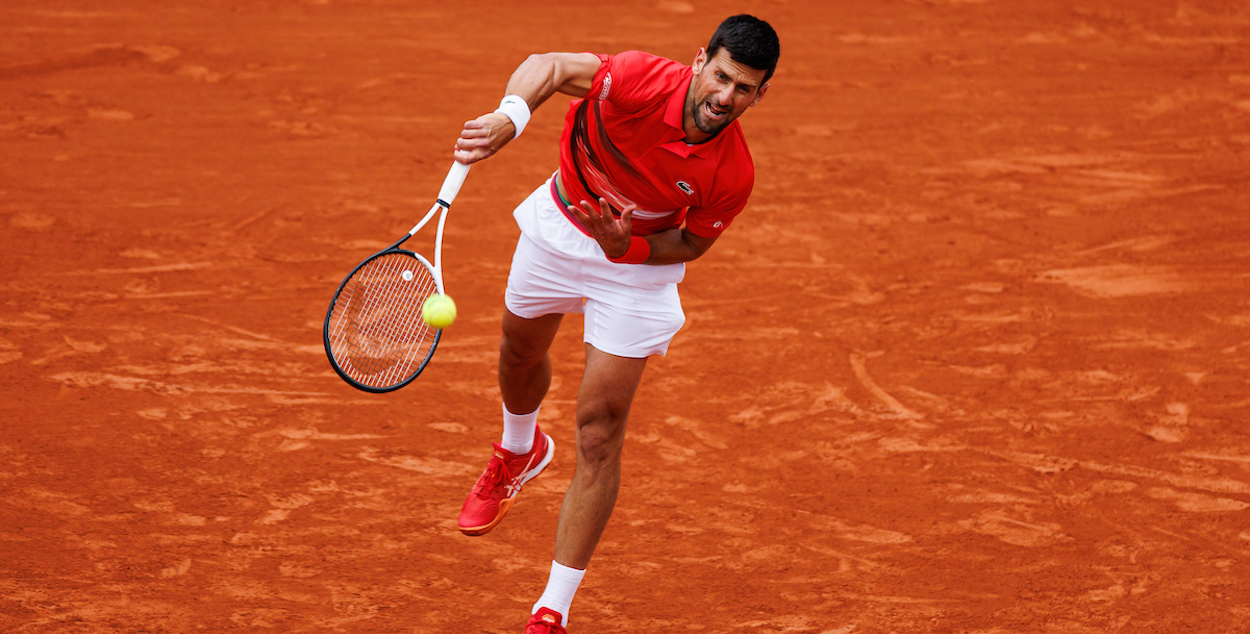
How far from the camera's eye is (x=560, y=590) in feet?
13.5

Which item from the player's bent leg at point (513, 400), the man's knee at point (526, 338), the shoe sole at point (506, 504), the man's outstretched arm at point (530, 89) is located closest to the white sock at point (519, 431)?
the player's bent leg at point (513, 400)

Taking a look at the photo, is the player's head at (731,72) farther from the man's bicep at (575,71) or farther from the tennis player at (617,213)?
the man's bicep at (575,71)

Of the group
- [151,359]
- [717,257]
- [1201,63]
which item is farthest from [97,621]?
[1201,63]

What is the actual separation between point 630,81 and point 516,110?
0.56 meters

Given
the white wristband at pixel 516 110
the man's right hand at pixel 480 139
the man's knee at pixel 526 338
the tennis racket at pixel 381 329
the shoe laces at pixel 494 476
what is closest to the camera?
the man's right hand at pixel 480 139

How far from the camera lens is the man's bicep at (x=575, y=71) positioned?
393 centimetres

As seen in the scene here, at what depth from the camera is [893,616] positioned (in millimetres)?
4617

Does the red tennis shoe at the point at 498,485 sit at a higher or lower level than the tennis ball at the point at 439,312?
lower

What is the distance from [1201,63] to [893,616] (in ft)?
28.3

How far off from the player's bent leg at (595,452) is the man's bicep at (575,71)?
3.17ft

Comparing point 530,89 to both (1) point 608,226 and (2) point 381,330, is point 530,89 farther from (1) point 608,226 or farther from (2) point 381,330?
(2) point 381,330

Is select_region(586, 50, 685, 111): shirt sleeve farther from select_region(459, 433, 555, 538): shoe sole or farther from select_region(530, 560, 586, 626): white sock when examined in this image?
select_region(459, 433, 555, 538): shoe sole

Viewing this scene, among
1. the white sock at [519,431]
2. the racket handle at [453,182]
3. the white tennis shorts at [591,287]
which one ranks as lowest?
the white sock at [519,431]

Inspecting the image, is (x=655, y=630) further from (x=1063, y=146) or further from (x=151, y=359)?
(x=1063, y=146)
